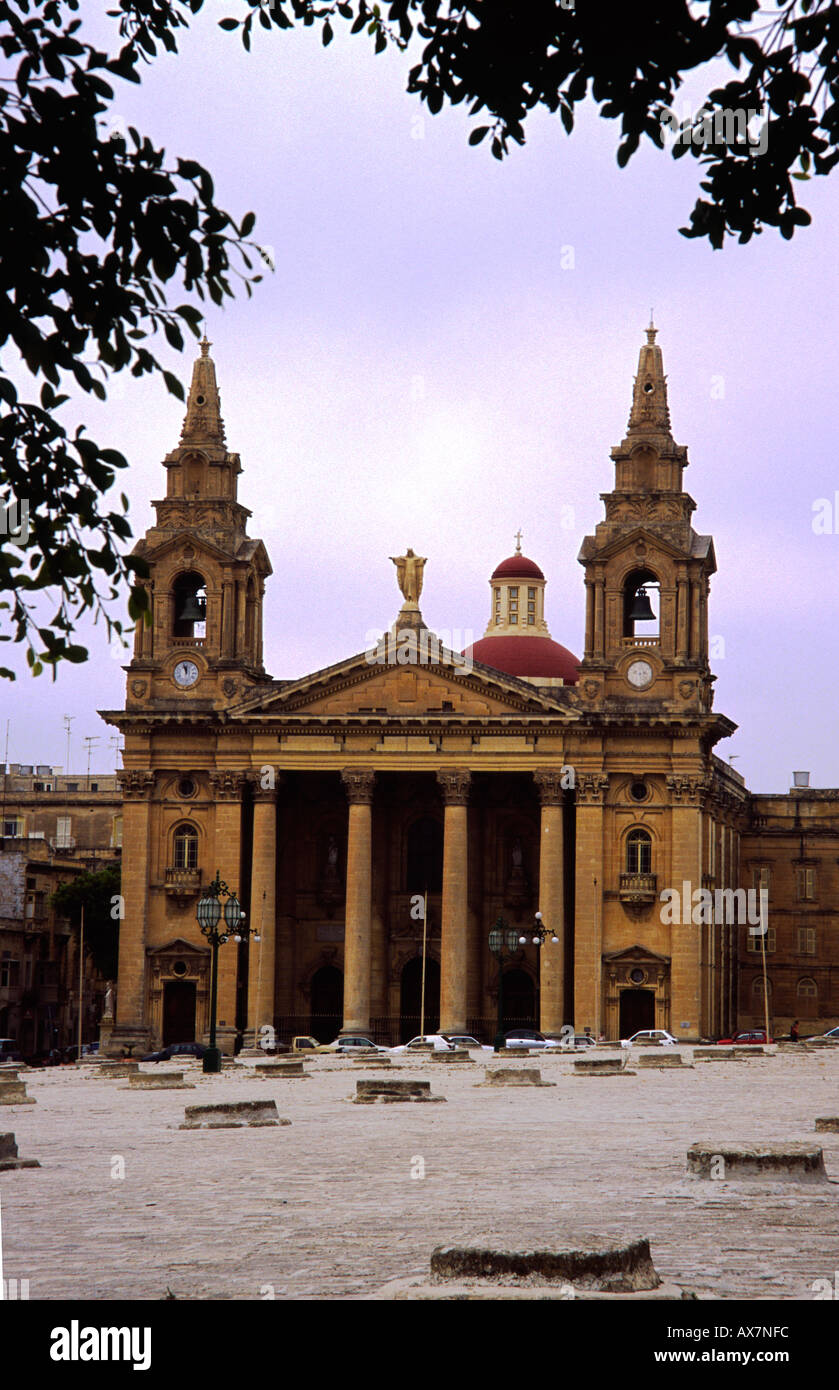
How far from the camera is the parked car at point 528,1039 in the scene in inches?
2591

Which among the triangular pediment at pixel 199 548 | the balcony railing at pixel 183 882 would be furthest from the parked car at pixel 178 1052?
the triangular pediment at pixel 199 548

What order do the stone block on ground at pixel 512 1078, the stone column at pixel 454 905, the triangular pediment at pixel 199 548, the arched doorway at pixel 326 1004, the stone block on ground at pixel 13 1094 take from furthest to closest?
the arched doorway at pixel 326 1004 < the triangular pediment at pixel 199 548 < the stone column at pixel 454 905 < the stone block on ground at pixel 512 1078 < the stone block on ground at pixel 13 1094

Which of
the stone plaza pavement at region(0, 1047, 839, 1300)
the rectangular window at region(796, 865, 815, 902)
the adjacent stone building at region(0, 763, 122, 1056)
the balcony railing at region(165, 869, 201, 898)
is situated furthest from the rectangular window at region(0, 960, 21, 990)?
the stone plaza pavement at region(0, 1047, 839, 1300)

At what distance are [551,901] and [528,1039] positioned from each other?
23.4 feet

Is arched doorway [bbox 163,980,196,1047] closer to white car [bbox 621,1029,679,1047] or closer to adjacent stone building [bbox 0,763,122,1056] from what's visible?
adjacent stone building [bbox 0,763,122,1056]

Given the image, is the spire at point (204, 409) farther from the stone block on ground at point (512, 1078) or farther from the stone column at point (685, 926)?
the stone block on ground at point (512, 1078)

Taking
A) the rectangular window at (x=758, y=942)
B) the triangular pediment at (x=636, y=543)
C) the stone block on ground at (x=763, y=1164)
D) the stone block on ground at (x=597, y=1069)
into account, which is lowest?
the stone block on ground at (x=597, y=1069)

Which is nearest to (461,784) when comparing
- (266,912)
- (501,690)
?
(501,690)

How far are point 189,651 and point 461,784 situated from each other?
12.2 meters

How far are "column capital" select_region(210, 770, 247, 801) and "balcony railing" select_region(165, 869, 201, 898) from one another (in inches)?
121

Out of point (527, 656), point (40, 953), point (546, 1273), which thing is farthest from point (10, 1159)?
point (527, 656)

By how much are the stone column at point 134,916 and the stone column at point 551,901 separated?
15054 millimetres

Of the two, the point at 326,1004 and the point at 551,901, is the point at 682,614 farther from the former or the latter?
the point at 326,1004

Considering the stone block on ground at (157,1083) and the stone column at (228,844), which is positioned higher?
the stone column at (228,844)
